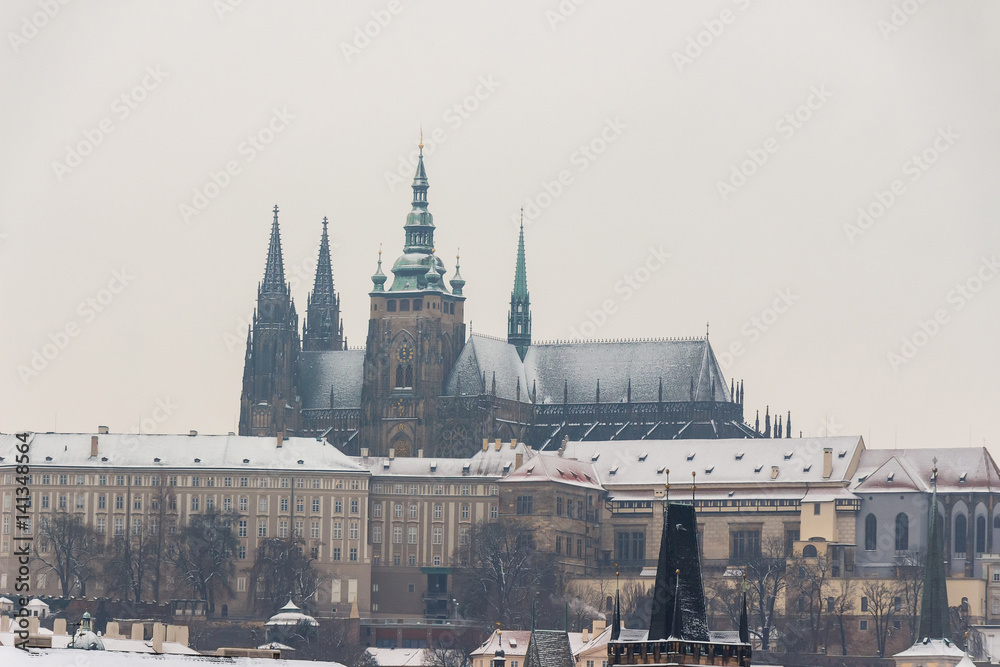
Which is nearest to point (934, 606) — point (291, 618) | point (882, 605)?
point (882, 605)

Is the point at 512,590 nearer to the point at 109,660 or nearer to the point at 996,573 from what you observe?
the point at 996,573

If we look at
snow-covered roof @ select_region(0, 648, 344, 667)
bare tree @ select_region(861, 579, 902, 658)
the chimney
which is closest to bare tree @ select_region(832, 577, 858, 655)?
bare tree @ select_region(861, 579, 902, 658)

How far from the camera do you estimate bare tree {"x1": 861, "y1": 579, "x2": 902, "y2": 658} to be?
7343 inches

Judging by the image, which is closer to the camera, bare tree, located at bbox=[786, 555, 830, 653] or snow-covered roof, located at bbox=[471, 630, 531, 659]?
snow-covered roof, located at bbox=[471, 630, 531, 659]

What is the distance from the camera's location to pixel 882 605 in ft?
620

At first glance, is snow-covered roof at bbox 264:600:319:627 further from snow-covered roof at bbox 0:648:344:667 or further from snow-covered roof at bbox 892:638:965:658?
snow-covered roof at bbox 0:648:344:667

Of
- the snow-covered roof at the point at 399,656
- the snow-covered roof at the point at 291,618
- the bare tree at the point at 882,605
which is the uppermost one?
the bare tree at the point at 882,605

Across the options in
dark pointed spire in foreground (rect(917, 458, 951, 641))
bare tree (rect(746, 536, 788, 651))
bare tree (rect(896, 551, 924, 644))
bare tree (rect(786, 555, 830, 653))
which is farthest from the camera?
bare tree (rect(746, 536, 788, 651))

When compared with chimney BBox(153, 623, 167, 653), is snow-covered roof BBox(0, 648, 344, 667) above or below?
below

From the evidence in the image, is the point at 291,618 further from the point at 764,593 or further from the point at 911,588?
the point at 911,588

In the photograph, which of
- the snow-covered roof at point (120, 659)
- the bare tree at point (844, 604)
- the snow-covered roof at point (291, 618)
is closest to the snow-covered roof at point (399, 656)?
the snow-covered roof at point (291, 618)

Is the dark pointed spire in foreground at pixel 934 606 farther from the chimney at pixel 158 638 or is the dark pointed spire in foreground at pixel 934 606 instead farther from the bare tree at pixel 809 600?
the chimney at pixel 158 638

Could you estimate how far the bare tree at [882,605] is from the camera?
186m

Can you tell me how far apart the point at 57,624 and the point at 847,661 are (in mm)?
41695
